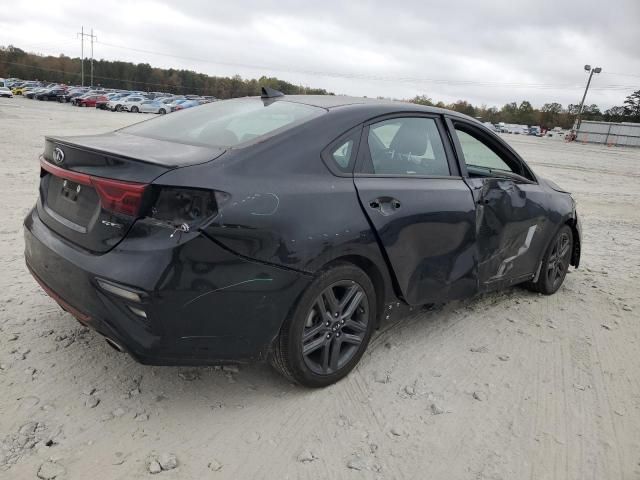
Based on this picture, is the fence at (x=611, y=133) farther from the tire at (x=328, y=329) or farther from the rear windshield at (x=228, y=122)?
Result: the tire at (x=328, y=329)

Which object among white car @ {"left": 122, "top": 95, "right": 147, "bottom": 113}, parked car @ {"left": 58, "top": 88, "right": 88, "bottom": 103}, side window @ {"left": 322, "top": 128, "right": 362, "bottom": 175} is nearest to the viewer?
side window @ {"left": 322, "top": 128, "right": 362, "bottom": 175}

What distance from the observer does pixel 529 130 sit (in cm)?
8981

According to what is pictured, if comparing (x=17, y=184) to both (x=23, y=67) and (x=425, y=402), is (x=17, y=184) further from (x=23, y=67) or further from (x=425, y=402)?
(x=23, y=67)

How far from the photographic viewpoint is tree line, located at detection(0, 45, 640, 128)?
334 feet

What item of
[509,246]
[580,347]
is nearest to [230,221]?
[509,246]

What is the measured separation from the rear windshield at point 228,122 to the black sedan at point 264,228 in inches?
0.7

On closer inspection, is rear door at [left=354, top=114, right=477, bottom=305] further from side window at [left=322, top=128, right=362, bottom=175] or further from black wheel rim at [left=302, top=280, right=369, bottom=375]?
black wheel rim at [left=302, top=280, right=369, bottom=375]

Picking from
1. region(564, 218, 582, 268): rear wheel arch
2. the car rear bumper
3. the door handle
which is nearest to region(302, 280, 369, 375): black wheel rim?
the car rear bumper

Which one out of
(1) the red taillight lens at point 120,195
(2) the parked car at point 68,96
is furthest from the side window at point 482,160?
(2) the parked car at point 68,96

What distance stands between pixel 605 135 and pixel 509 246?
65.1 meters

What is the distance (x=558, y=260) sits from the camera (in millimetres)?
4699

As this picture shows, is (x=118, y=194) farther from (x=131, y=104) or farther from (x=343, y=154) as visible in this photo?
(x=131, y=104)

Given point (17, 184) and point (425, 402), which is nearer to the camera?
point (425, 402)

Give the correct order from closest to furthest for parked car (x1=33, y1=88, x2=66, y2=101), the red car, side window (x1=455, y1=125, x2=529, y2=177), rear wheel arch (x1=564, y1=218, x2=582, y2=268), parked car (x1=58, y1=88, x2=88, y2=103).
Result: side window (x1=455, y1=125, x2=529, y2=177) < rear wheel arch (x1=564, y1=218, x2=582, y2=268) < the red car < parked car (x1=58, y1=88, x2=88, y2=103) < parked car (x1=33, y1=88, x2=66, y2=101)
